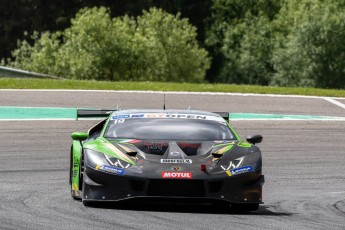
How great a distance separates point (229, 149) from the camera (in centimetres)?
1245

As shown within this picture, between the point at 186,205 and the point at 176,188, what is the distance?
1127mm

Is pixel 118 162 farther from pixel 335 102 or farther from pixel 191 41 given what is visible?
pixel 191 41

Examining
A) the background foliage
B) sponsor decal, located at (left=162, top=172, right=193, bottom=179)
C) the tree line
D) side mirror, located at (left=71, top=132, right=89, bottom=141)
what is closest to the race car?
sponsor decal, located at (left=162, top=172, right=193, bottom=179)

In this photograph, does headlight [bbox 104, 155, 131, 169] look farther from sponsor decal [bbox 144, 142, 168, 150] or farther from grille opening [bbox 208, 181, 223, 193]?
grille opening [bbox 208, 181, 223, 193]

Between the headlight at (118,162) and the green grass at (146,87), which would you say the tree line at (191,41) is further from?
the headlight at (118,162)

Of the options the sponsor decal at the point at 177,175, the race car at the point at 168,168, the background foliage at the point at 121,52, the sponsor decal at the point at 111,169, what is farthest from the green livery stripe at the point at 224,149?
the background foliage at the point at 121,52

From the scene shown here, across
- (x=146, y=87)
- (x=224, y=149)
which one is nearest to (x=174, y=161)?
(x=224, y=149)

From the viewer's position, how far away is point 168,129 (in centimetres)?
1316

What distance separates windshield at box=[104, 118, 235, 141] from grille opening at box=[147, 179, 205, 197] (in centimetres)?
98

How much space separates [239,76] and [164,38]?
11523 millimetres

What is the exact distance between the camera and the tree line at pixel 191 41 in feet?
222

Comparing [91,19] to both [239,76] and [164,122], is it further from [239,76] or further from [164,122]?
[164,122]

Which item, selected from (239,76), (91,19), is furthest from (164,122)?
(239,76)

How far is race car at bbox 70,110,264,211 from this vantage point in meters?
11.9
